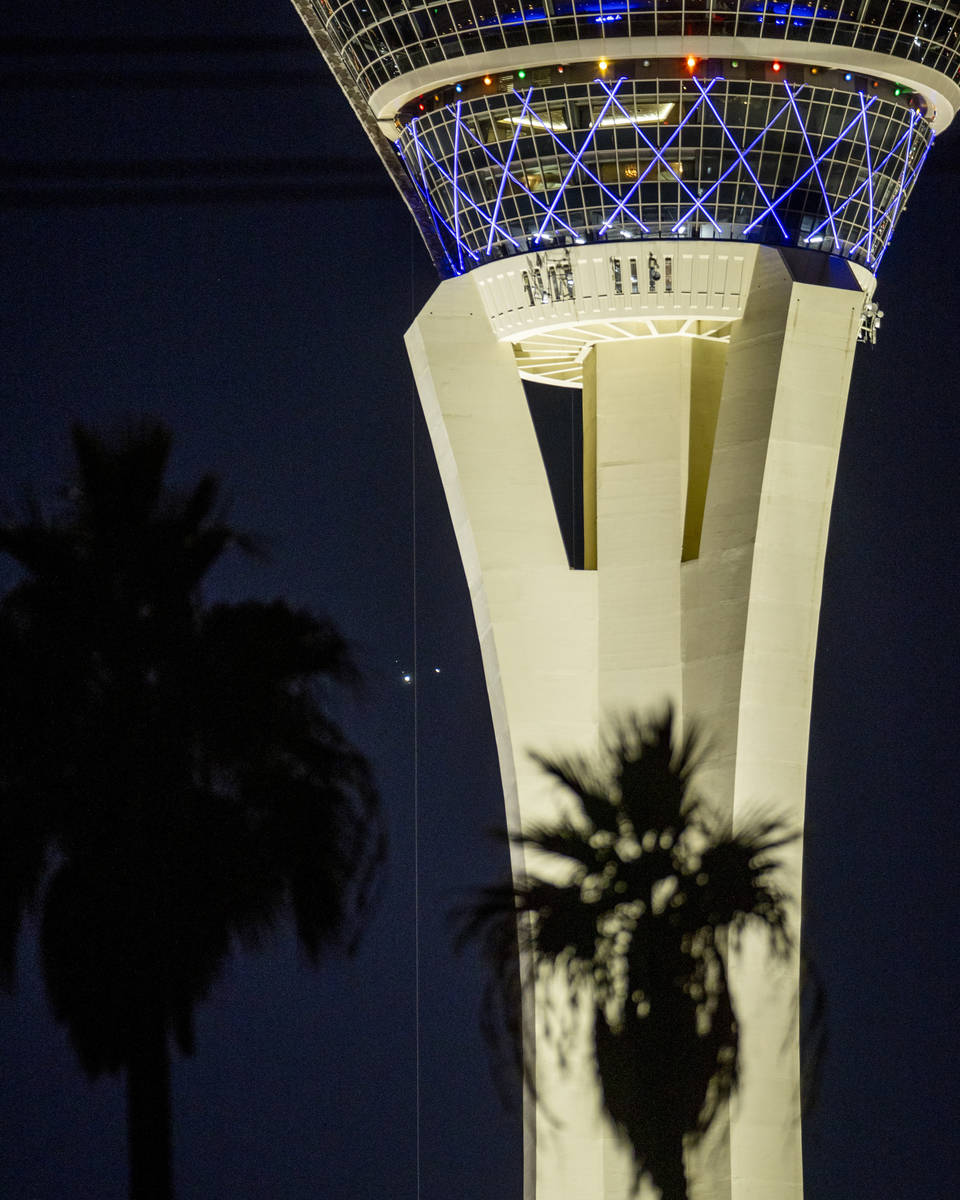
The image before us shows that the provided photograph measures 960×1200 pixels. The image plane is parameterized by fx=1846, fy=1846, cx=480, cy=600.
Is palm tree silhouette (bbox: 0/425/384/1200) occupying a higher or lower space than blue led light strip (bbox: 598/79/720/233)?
lower

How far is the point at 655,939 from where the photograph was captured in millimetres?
32250

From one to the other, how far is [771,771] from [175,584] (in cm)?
1096

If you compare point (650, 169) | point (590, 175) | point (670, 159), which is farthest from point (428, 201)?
point (670, 159)

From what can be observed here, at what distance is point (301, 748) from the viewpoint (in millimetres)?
29922

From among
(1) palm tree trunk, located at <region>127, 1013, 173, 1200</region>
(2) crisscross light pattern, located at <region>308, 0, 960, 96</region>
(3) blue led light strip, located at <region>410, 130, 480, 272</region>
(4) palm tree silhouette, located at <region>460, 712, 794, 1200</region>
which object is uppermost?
(2) crisscross light pattern, located at <region>308, 0, 960, 96</region>

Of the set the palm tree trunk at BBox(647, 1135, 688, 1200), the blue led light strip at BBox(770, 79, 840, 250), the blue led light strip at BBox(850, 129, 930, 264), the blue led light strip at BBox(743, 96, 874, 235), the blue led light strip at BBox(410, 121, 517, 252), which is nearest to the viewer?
the palm tree trunk at BBox(647, 1135, 688, 1200)

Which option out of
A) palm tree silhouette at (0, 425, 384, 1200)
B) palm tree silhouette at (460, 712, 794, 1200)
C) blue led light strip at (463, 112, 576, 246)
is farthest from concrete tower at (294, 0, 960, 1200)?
palm tree silhouette at (0, 425, 384, 1200)

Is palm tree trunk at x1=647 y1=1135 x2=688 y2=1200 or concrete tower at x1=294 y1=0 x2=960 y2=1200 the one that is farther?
palm tree trunk at x1=647 y1=1135 x2=688 y2=1200

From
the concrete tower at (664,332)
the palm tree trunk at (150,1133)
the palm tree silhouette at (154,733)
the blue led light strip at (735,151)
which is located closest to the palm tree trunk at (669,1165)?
the concrete tower at (664,332)

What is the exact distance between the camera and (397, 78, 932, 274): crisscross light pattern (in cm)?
3300

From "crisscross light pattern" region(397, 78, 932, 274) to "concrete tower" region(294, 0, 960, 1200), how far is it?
0.05m

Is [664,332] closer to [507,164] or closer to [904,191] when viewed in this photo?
[507,164]

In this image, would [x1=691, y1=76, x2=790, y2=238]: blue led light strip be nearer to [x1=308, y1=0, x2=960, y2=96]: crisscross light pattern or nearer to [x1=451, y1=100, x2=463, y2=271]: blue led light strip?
[x1=308, y1=0, x2=960, y2=96]: crisscross light pattern

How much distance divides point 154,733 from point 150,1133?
651 centimetres
